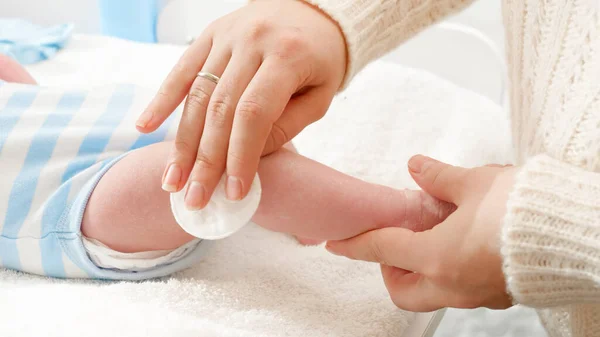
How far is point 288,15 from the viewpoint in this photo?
0.66 metres

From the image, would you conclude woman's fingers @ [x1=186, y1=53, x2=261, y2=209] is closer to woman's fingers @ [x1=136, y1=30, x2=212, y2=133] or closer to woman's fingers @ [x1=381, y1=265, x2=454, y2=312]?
woman's fingers @ [x1=136, y1=30, x2=212, y2=133]

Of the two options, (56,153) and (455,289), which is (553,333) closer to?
(455,289)

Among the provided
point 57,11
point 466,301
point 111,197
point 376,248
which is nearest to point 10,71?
point 111,197

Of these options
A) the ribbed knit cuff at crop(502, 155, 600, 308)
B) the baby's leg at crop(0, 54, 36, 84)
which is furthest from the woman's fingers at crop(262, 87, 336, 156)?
the baby's leg at crop(0, 54, 36, 84)

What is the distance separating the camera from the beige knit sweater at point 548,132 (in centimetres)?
51

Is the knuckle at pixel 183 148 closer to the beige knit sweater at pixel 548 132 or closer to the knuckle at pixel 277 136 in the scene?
the knuckle at pixel 277 136

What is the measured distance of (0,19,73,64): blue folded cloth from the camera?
129 cm

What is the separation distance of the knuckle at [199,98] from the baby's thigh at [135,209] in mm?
108

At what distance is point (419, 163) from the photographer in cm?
67

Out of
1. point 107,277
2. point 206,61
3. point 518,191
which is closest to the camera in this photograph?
point 518,191

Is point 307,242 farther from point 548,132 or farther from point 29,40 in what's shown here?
point 29,40

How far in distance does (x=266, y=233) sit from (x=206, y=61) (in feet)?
0.94

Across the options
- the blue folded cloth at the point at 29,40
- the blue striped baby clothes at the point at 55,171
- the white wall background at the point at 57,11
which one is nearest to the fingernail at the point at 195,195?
the blue striped baby clothes at the point at 55,171

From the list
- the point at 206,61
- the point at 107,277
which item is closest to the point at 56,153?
the point at 107,277
